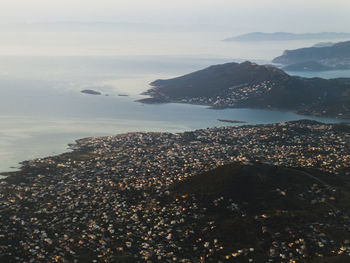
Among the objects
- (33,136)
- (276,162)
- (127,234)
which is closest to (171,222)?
(127,234)

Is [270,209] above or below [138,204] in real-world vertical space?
above

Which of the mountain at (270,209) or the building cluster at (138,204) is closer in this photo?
the mountain at (270,209)

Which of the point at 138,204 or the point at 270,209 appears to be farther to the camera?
the point at 138,204

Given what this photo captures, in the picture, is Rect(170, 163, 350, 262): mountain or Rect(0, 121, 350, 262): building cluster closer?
Rect(170, 163, 350, 262): mountain
